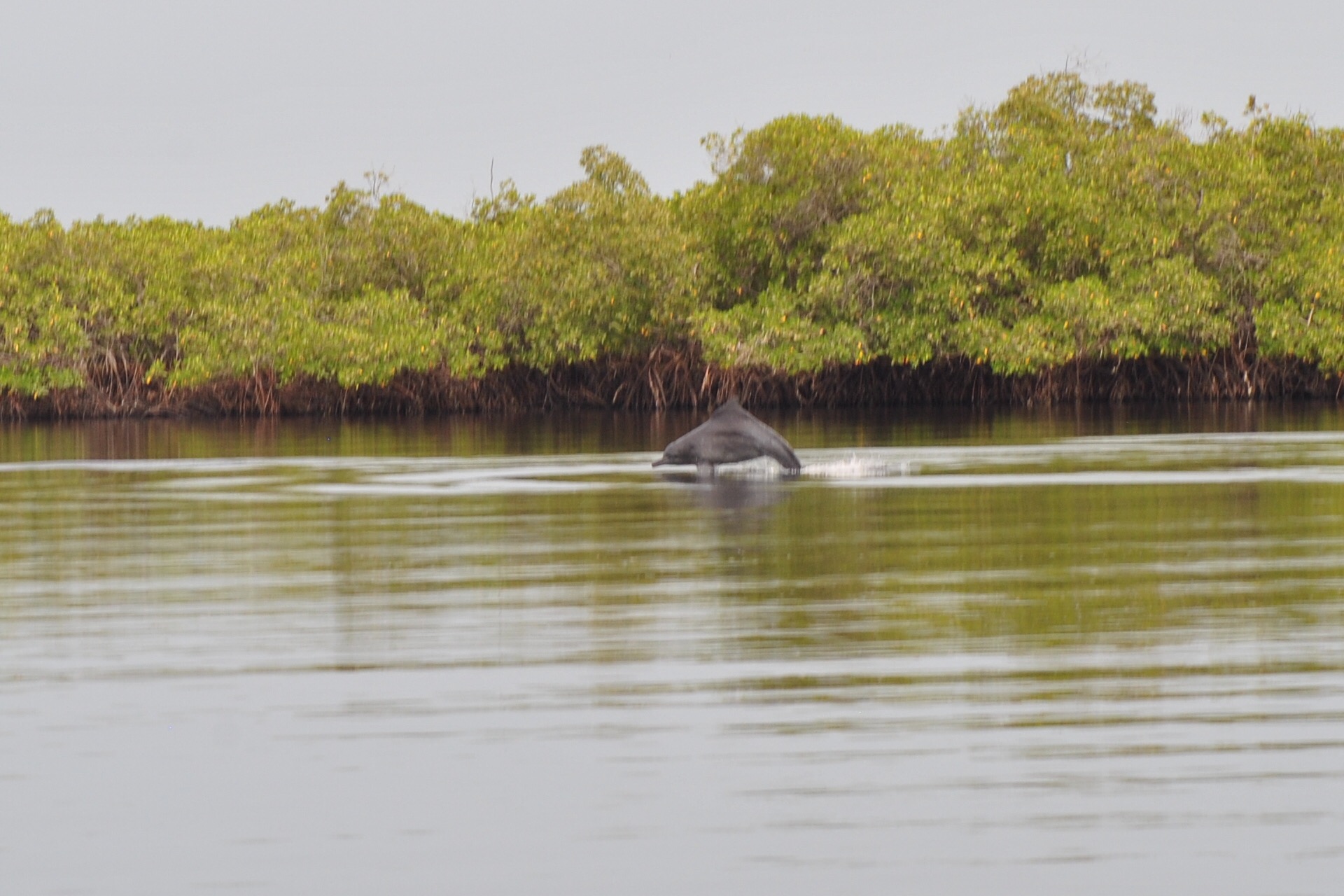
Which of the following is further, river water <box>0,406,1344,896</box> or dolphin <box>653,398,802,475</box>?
dolphin <box>653,398,802,475</box>

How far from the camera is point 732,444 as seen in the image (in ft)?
40.0

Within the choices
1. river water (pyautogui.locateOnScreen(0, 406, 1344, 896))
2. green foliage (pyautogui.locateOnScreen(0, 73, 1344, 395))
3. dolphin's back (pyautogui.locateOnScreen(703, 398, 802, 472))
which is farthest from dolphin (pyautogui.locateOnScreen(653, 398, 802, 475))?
green foliage (pyautogui.locateOnScreen(0, 73, 1344, 395))

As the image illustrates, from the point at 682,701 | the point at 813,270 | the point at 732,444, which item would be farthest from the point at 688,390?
the point at 682,701

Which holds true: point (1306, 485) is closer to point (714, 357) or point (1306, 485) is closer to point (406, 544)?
point (406, 544)

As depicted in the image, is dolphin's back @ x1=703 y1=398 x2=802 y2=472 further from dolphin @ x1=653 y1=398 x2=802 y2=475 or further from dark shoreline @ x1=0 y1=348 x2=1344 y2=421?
dark shoreline @ x1=0 y1=348 x2=1344 y2=421

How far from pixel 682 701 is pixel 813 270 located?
1112 inches

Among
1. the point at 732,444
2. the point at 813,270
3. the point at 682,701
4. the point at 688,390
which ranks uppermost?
the point at 813,270

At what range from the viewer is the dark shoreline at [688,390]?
31.3m

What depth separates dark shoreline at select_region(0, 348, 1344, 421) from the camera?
31297 millimetres

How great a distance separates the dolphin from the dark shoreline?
737 inches

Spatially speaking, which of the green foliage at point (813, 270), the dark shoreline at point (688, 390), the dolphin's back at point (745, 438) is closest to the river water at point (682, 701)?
the dolphin's back at point (745, 438)

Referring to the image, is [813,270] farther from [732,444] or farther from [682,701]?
[682,701]

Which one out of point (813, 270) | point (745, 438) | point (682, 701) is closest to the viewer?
point (682, 701)

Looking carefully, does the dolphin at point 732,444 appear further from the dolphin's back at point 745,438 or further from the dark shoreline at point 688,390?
the dark shoreline at point 688,390
